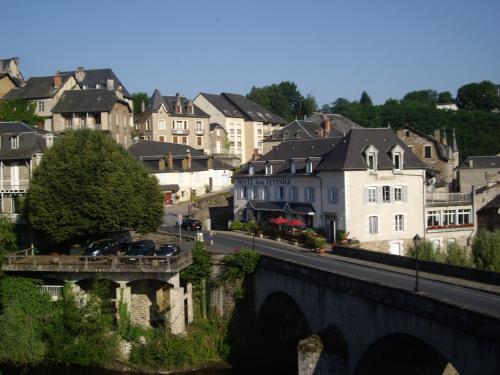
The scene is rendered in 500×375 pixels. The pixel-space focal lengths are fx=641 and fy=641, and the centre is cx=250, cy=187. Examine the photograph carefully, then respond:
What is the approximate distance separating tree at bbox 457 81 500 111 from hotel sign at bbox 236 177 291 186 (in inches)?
3520

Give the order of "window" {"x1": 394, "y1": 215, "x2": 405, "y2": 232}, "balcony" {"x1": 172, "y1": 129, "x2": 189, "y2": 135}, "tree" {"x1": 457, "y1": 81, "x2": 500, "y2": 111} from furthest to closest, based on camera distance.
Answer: "tree" {"x1": 457, "y1": 81, "x2": 500, "y2": 111}
"balcony" {"x1": 172, "y1": 129, "x2": 189, "y2": 135}
"window" {"x1": 394, "y1": 215, "x2": 405, "y2": 232}

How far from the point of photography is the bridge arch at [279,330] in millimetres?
34444

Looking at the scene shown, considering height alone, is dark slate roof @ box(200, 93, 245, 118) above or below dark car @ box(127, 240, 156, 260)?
above

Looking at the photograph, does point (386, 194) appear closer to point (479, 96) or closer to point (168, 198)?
point (168, 198)

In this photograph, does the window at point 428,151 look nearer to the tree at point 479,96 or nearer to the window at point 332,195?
the window at point 332,195

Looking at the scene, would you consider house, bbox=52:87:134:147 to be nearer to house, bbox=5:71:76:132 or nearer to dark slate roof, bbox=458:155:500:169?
house, bbox=5:71:76:132

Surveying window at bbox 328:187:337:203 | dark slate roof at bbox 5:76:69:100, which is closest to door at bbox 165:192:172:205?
dark slate roof at bbox 5:76:69:100

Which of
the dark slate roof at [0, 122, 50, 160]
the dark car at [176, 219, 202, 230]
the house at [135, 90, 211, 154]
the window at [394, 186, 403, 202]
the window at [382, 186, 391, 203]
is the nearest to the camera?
the window at [382, 186, 391, 203]

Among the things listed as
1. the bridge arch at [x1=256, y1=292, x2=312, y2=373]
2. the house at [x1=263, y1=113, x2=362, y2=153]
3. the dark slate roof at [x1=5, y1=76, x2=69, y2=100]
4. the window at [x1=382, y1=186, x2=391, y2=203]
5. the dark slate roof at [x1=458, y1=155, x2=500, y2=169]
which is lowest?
the bridge arch at [x1=256, y1=292, x2=312, y2=373]

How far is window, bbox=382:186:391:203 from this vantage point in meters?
44.5

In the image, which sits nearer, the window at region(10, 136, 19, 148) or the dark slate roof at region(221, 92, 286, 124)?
the window at region(10, 136, 19, 148)

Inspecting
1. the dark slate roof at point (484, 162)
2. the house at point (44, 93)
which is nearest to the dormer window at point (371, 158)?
the dark slate roof at point (484, 162)

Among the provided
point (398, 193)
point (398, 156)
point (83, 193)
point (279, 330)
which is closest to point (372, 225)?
point (398, 193)

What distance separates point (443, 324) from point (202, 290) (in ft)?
61.6
